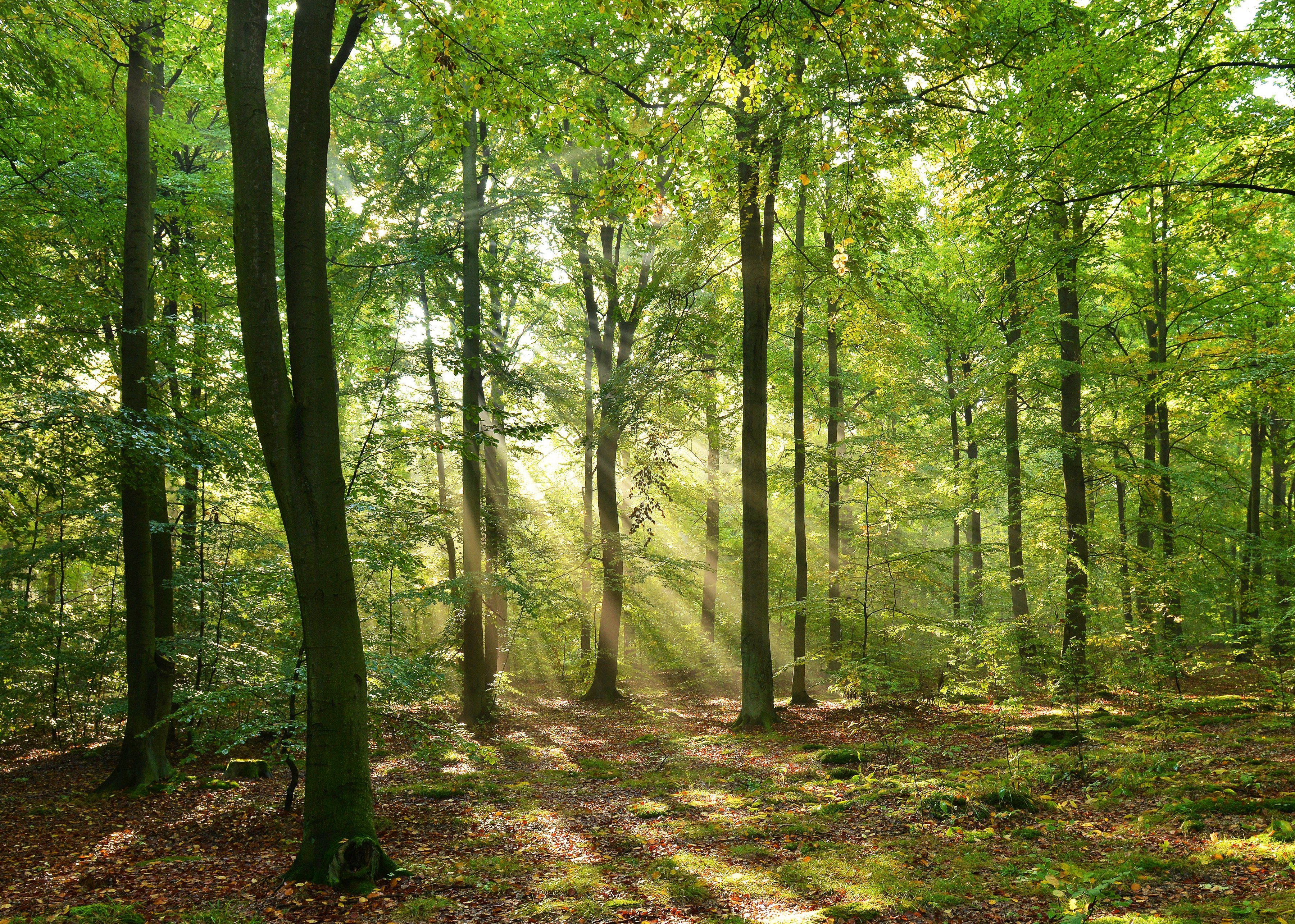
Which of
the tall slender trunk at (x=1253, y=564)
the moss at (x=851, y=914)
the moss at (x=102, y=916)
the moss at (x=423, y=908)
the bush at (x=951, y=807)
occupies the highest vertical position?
the tall slender trunk at (x=1253, y=564)

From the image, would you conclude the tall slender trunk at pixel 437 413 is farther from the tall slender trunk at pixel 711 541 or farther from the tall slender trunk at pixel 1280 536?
the tall slender trunk at pixel 1280 536

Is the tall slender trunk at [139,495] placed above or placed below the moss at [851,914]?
above

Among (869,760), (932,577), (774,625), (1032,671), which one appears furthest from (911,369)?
(774,625)

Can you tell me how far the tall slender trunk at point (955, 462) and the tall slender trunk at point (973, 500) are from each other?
257 mm

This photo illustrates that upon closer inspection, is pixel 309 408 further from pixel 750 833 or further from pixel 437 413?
pixel 437 413

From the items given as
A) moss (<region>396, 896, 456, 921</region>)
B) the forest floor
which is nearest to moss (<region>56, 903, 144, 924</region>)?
the forest floor

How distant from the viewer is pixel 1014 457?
53.3ft

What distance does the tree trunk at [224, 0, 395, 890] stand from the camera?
4988mm

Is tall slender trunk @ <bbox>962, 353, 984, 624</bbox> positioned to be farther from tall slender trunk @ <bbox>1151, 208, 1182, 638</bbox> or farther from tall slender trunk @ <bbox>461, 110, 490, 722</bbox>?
tall slender trunk @ <bbox>461, 110, 490, 722</bbox>

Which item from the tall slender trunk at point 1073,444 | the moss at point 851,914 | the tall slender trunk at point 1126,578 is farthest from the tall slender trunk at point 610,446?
the moss at point 851,914

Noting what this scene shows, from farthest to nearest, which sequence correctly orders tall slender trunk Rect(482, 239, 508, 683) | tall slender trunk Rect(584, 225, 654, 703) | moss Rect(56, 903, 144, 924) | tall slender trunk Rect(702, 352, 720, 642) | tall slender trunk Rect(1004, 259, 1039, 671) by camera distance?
tall slender trunk Rect(702, 352, 720, 642) → tall slender trunk Rect(584, 225, 654, 703) → tall slender trunk Rect(1004, 259, 1039, 671) → tall slender trunk Rect(482, 239, 508, 683) → moss Rect(56, 903, 144, 924)

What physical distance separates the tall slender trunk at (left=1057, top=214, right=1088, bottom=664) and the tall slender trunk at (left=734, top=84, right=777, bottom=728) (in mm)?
4497

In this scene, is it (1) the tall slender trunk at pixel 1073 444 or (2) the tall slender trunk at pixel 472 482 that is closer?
(1) the tall slender trunk at pixel 1073 444

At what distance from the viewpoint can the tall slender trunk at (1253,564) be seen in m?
10.8
